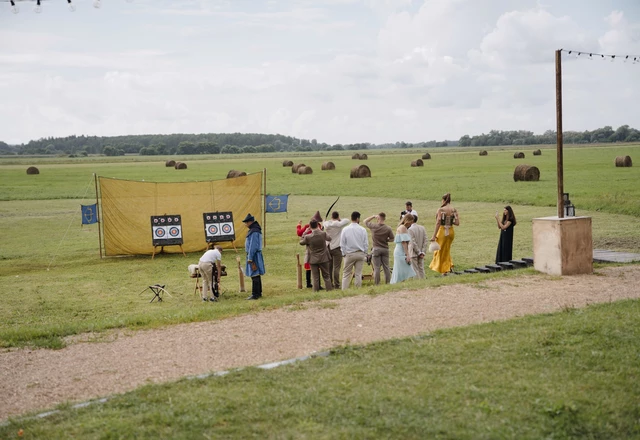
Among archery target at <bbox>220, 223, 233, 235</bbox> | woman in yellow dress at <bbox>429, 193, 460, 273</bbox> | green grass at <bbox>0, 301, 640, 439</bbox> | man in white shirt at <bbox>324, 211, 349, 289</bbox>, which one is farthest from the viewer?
archery target at <bbox>220, 223, 233, 235</bbox>

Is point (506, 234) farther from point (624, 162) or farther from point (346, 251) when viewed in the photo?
point (624, 162)

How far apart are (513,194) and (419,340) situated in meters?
29.6

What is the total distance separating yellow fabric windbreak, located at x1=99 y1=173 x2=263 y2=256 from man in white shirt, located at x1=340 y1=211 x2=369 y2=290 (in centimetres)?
906

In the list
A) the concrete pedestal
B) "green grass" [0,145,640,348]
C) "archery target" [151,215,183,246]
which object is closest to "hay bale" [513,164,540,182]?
"green grass" [0,145,640,348]

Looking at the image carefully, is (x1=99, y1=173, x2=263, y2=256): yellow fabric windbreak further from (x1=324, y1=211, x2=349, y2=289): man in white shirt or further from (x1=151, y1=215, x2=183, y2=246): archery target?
(x1=324, y1=211, x2=349, y2=289): man in white shirt

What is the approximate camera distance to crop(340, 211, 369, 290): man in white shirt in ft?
53.9

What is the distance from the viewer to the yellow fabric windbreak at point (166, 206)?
79.3 feet

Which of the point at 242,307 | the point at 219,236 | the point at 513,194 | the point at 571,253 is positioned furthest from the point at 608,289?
the point at 513,194

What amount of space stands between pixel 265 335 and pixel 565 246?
7120 mm

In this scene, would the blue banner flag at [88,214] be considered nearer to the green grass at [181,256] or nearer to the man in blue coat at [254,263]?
the green grass at [181,256]

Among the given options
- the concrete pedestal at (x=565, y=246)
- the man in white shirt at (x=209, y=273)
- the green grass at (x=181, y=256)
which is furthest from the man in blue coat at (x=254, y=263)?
the concrete pedestal at (x=565, y=246)

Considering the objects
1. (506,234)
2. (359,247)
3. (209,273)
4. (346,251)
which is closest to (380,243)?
(359,247)

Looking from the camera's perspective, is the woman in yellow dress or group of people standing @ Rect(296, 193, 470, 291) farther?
the woman in yellow dress

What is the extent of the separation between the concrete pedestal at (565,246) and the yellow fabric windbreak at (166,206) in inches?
475
